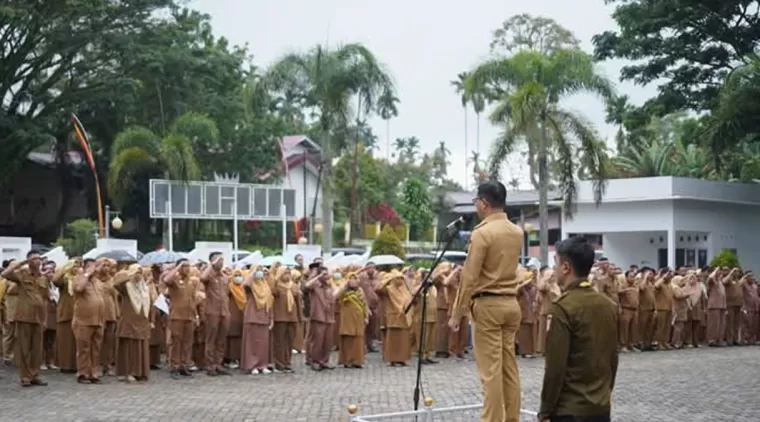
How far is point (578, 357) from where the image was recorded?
5.83m

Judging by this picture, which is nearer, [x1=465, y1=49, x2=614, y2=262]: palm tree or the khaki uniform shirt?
the khaki uniform shirt

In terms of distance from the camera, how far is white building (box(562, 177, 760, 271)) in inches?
1337

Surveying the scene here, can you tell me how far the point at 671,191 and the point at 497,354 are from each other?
26.5m

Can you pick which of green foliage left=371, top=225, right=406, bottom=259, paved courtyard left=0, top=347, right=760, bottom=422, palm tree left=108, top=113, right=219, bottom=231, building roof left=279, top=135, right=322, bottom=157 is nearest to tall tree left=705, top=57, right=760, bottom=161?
paved courtyard left=0, top=347, right=760, bottom=422

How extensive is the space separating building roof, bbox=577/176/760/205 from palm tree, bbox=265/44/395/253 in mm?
7603

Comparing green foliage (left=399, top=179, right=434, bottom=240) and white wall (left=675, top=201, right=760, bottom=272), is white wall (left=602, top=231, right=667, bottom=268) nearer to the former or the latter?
white wall (left=675, top=201, right=760, bottom=272)

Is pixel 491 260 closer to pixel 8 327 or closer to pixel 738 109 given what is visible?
pixel 738 109

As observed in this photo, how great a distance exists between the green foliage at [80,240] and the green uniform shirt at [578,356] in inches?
1244

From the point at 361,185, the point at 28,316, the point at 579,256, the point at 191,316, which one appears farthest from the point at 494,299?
the point at 361,185

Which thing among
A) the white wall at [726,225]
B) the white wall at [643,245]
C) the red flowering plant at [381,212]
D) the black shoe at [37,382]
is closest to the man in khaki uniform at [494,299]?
the black shoe at [37,382]

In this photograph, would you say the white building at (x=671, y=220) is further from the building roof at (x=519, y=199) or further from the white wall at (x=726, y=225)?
the building roof at (x=519, y=199)

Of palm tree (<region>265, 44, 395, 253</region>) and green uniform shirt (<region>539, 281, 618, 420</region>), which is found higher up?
palm tree (<region>265, 44, 395, 253</region>)

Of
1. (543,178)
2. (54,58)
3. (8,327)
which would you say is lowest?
(8,327)

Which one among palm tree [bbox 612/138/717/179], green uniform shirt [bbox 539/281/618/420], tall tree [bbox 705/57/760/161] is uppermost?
palm tree [bbox 612/138/717/179]
